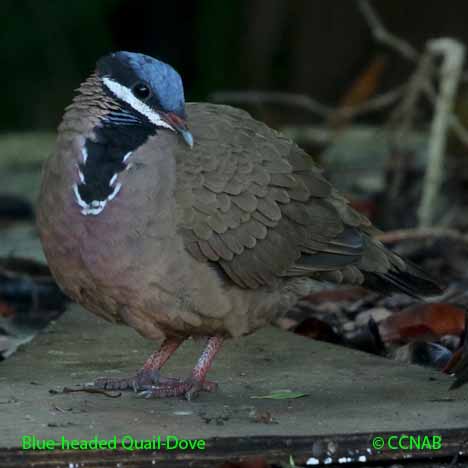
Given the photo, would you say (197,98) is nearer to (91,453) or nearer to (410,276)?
(410,276)

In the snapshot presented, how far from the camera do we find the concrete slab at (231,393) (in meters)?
3.82

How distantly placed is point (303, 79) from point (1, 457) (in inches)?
263

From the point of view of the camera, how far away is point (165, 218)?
4195 mm

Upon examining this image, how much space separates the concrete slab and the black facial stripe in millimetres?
666

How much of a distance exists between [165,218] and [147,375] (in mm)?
586

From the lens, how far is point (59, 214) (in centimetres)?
424

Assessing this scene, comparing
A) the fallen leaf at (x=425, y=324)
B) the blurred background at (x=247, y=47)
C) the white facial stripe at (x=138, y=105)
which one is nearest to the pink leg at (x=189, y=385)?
the white facial stripe at (x=138, y=105)

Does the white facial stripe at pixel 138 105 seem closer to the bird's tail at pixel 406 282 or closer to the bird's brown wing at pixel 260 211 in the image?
the bird's brown wing at pixel 260 211

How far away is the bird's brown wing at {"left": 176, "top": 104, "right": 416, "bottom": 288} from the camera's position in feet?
14.1

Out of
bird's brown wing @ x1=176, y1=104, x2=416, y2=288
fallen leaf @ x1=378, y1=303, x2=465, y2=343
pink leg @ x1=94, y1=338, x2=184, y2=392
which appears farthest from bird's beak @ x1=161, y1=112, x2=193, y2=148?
fallen leaf @ x1=378, y1=303, x2=465, y2=343

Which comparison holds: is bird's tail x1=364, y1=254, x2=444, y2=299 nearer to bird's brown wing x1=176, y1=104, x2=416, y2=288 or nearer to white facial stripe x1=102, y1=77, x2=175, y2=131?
bird's brown wing x1=176, y1=104, x2=416, y2=288

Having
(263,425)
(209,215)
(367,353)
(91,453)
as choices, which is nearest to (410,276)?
(367,353)

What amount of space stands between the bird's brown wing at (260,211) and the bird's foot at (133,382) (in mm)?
438

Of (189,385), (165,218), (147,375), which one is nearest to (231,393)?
(189,385)
